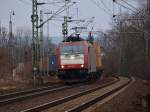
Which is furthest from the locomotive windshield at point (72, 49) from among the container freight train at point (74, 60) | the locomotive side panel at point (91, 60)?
the locomotive side panel at point (91, 60)

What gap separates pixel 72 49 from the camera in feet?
127

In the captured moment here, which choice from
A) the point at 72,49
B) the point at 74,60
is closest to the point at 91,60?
the point at 74,60

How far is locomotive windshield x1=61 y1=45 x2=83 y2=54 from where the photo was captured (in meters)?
38.6

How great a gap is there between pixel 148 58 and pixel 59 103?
54674mm

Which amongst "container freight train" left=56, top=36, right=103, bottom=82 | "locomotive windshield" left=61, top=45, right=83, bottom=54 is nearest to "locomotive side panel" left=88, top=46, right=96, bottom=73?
"container freight train" left=56, top=36, right=103, bottom=82

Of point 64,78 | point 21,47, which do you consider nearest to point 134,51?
point 21,47

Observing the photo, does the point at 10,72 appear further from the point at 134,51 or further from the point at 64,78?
the point at 134,51

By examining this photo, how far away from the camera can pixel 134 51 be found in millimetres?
90625

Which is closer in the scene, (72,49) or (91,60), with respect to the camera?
(72,49)

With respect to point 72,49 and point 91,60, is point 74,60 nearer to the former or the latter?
point 72,49

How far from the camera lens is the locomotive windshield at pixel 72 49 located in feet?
127

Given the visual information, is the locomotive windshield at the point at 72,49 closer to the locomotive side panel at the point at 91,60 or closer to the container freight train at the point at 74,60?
the container freight train at the point at 74,60

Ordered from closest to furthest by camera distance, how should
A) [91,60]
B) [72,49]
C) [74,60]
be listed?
[74,60] < [72,49] < [91,60]

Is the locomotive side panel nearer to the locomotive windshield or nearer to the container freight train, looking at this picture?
the container freight train
